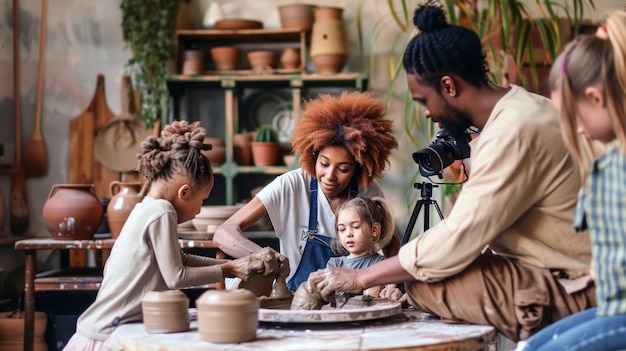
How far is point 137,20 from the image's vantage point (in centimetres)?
522

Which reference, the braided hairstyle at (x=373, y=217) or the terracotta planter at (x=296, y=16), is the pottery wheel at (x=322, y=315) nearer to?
the braided hairstyle at (x=373, y=217)

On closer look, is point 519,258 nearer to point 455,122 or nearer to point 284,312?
point 455,122

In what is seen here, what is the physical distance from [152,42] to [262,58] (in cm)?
72

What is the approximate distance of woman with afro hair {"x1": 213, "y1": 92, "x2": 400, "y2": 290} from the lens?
2828mm

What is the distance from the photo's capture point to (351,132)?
2793 millimetres

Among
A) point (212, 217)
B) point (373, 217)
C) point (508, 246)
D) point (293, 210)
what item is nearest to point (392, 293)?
point (373, 217)

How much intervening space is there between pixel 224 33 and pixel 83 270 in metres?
1.77

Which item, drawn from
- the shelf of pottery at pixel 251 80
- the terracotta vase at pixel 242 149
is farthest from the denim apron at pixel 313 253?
the terracotta vase at pixel 242 149

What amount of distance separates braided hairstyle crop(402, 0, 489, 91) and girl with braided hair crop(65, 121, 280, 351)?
2.13 feet

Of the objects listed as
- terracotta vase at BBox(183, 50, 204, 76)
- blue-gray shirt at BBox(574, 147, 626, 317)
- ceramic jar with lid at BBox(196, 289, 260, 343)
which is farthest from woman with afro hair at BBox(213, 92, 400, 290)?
terracotta vase at BBox(183, 50, 204, 76)

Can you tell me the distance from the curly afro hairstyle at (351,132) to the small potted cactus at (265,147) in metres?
2.12

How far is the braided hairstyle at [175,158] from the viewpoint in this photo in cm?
214

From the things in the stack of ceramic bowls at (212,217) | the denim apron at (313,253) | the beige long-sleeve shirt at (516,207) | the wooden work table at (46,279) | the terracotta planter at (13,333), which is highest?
the beige long-sleeve shirt at (516,207)

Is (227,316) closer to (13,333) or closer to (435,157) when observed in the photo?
(435,157)
